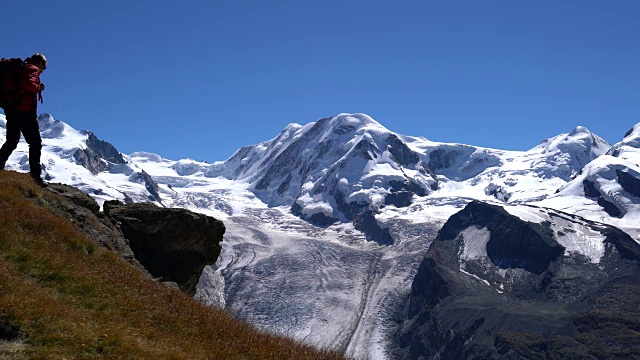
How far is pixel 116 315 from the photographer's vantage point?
12617 millimetres

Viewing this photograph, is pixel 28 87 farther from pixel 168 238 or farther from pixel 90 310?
pixel 168 238

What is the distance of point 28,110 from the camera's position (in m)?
20.9

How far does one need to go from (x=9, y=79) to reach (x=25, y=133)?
7.23 feet

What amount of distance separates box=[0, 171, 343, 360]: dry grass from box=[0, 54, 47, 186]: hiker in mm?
4160

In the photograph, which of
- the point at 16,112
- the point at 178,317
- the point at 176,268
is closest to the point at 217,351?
the point at 178,317

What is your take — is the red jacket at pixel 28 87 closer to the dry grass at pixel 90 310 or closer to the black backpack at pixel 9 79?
the black backpack at pixel 9 79

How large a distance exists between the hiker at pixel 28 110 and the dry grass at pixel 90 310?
13.6 feet

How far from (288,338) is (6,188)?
9501 millimetres

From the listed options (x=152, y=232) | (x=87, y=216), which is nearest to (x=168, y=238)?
(x=152, y=232)

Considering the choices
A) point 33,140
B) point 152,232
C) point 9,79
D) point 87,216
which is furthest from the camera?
point 152,232

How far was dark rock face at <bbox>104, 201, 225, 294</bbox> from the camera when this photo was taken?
28469mm

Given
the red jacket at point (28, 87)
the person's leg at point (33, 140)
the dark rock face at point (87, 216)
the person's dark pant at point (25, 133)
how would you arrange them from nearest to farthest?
the red jacket at point (28, 87) < the dark rock face at point (87, 216) < the person's dark pant at point (25, 133) < the person's leg at point (33, 140)

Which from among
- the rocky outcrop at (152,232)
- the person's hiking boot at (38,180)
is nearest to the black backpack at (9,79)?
the person's hiking boot at (38,180)

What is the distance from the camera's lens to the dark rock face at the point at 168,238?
28.5 m
